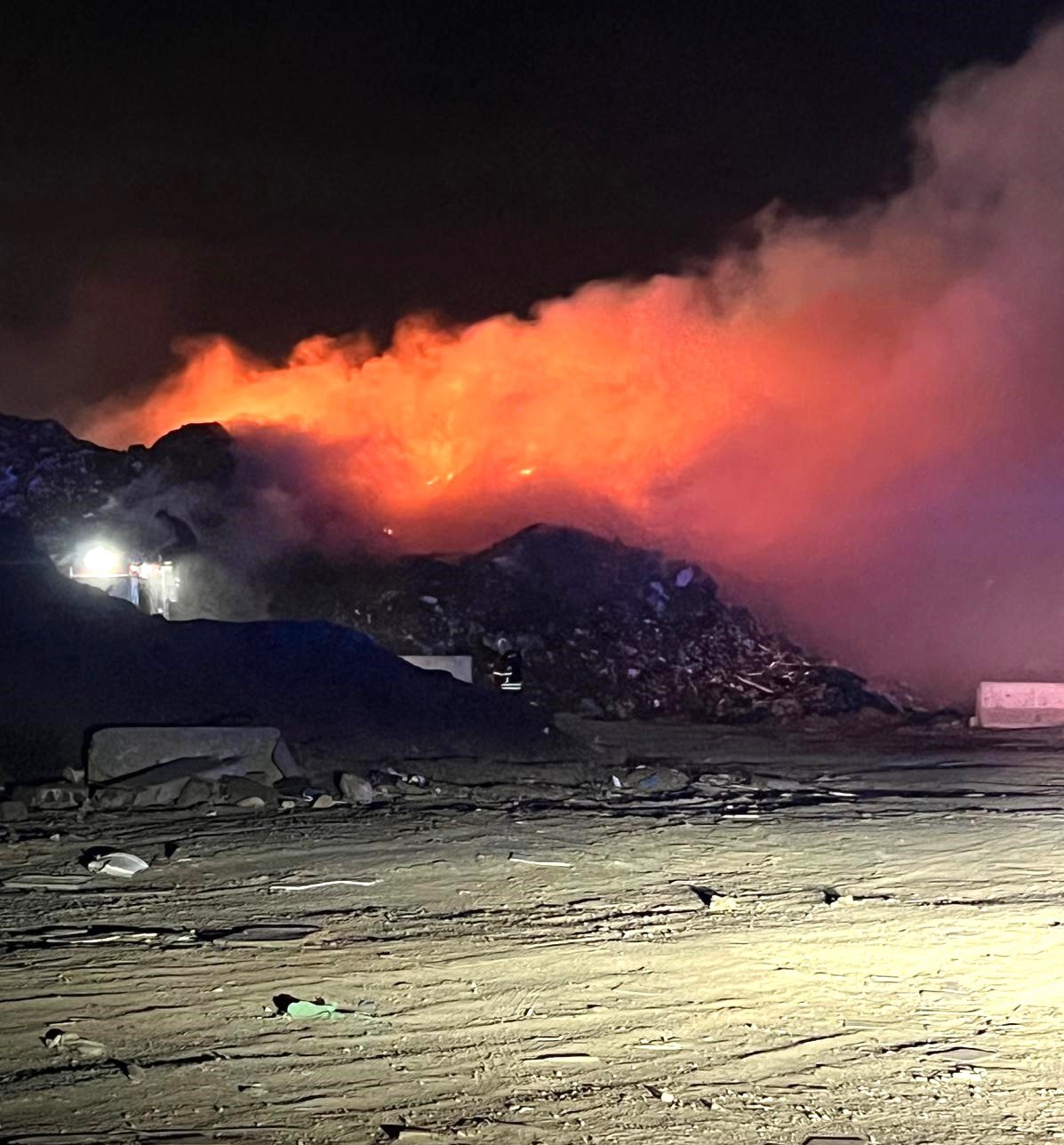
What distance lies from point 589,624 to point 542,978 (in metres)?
21.9

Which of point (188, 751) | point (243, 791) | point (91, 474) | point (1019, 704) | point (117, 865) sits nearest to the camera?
point (117, 865)

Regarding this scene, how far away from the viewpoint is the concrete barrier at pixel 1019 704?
23891mm

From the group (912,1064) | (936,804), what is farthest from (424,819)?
(912,1064)

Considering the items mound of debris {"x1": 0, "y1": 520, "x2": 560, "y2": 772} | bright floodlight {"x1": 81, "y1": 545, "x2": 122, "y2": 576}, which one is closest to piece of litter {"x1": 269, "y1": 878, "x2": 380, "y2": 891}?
mound of debris {"x1": 0, "y1": 520, "x2": 560, "y2": 772}

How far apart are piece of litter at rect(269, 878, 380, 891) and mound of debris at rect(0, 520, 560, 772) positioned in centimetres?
653

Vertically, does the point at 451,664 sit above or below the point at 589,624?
below

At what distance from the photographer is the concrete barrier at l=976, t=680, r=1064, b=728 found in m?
23.9

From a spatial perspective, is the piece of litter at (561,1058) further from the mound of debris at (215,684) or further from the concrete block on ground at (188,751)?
the mound of debris at (215,684)

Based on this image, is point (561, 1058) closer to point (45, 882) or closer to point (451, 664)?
point (45, 882)

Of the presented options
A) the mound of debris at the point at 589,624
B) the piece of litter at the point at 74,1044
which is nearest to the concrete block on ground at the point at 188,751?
the piece of litter at the point at 74,1044

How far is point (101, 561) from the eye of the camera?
91.2 feet

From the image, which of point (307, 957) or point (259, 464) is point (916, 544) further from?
point (307, 957)

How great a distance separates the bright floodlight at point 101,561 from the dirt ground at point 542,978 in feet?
46.8

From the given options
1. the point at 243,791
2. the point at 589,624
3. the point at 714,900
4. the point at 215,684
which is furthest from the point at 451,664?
the point at 714,900
